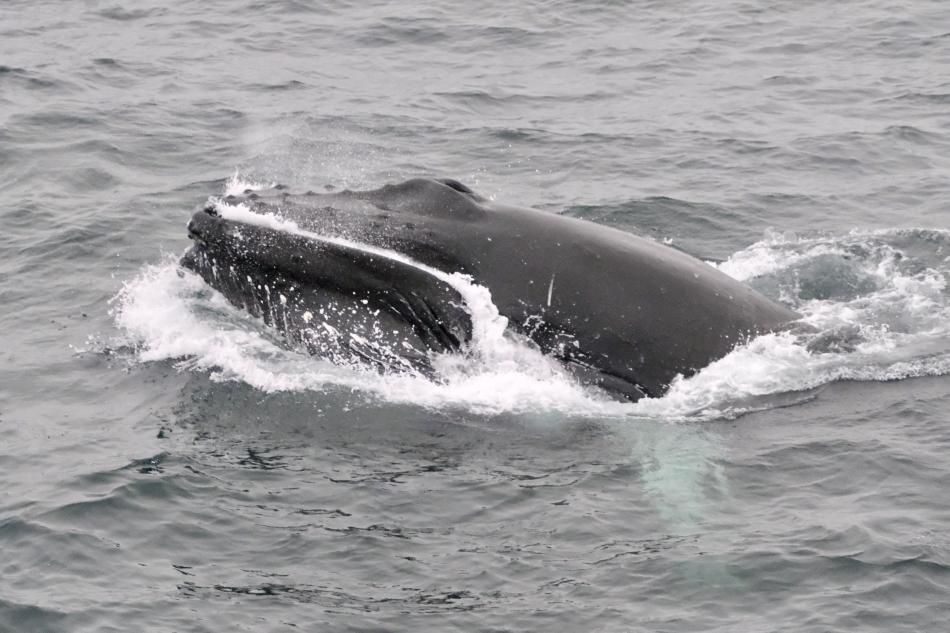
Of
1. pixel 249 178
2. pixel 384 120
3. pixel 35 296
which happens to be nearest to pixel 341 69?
pixel 384 120

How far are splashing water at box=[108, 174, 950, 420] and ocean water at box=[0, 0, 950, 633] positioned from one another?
4 centimetres

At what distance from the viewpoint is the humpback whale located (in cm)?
1422

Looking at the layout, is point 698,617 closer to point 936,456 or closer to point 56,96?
point 936,456

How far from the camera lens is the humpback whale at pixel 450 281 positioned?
14.2 metres

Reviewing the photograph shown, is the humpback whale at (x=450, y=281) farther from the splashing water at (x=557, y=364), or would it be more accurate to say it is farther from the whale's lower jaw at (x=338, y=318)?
the splashing water at (x=557, y=364)

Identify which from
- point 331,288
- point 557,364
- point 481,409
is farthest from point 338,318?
point 557,364

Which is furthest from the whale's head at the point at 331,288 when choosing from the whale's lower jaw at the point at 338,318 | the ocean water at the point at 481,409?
the ocean water at the point at 481,409

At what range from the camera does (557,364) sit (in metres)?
14.5

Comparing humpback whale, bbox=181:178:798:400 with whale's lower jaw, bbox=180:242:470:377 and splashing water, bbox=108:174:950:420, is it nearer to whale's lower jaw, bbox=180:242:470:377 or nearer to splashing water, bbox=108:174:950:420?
whale's lower jaw, bbox=180:242:470:377

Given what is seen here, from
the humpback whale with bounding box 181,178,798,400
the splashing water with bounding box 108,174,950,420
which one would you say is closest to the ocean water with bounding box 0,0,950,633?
the splashing water with bounding box 108,174,950,420

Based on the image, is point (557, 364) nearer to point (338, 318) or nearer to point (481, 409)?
point (481, 409)

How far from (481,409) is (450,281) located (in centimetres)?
144

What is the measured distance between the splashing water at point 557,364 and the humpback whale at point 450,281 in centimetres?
12

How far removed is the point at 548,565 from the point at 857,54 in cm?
2121
